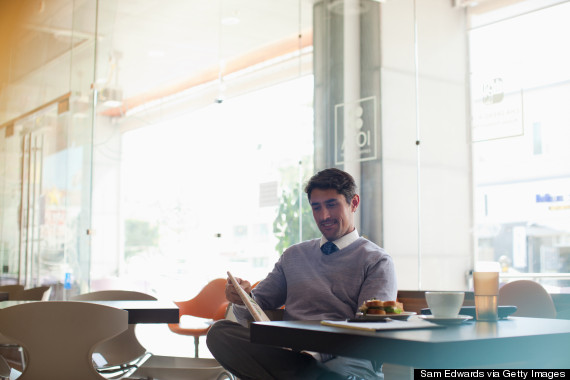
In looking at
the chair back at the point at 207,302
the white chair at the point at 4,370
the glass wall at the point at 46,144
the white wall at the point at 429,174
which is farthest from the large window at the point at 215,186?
the white chair at the point at 4,370

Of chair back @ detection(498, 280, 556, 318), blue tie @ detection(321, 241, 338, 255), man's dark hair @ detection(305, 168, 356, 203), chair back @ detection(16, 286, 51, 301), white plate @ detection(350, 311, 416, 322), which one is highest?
man's dark hair @ detection(305, 168, 356, 203)

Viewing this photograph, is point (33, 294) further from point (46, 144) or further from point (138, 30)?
point (138, 30)

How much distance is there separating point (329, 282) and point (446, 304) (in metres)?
0.81

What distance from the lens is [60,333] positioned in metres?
2.34

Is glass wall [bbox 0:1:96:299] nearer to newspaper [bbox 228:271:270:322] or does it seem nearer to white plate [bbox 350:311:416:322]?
newspaper [bbox 228:271:270:322]

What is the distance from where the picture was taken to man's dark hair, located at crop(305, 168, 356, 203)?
2.61 meters

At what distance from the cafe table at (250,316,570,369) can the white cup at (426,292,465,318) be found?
5 cm

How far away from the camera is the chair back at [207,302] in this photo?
5.38m

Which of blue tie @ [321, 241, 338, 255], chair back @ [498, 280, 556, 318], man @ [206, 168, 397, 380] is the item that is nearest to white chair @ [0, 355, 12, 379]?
man @ [206, 168, 397, 380]

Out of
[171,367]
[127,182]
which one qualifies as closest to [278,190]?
[171,367]

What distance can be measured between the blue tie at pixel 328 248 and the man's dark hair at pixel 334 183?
0.61 ft

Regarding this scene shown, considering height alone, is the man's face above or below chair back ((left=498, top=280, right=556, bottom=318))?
above

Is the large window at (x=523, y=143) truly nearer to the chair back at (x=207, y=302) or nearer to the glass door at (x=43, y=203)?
the chair back at (x=207, y=302)

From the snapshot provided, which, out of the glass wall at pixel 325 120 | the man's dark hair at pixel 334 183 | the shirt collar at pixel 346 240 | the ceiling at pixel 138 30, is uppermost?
the ceiling at pixel 138 30
